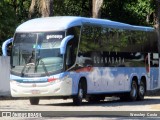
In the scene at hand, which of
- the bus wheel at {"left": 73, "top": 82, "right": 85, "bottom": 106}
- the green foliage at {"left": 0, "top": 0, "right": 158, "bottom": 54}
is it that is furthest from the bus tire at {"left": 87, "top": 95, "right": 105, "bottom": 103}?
the green foliage at {"left": 0, "top": 0, "right": 158, "bottom": 54}

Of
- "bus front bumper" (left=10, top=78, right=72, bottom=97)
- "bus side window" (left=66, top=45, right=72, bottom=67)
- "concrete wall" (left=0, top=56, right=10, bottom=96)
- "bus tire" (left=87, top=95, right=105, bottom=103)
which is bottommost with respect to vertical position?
"bus tire" (left=87, top=95, right=105, bottom=103)

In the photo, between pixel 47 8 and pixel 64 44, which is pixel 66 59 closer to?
pixel 64 44

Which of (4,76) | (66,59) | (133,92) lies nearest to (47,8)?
(4,76)

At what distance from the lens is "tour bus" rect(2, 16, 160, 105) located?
81.5ft

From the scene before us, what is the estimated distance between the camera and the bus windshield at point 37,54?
2488 cm

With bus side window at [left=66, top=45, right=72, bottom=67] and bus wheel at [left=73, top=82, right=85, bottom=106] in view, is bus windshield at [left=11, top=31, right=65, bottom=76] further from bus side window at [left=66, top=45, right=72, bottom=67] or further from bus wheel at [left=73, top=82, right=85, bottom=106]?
bus wheel at [left=73, top=82, right=85, bottom=106]

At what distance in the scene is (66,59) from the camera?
81.8 feet

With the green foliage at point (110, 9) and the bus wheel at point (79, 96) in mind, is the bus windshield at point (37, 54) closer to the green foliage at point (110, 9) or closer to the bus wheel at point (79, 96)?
the bus wheel at point (79, 96)

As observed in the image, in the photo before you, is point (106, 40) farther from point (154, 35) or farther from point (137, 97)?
point (154, 35)

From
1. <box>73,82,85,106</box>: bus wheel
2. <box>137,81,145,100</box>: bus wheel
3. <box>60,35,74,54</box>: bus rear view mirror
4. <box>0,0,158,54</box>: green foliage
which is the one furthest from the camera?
<box>0,0,158,54</box>: green foliage

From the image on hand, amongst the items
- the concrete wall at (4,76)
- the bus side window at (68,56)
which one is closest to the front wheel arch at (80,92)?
the bus side window at (68,56)

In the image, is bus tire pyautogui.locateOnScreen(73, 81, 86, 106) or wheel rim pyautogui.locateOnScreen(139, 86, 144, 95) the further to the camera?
wheel rim pyautogui.locateOnScreen(139, 86, 144, 95)

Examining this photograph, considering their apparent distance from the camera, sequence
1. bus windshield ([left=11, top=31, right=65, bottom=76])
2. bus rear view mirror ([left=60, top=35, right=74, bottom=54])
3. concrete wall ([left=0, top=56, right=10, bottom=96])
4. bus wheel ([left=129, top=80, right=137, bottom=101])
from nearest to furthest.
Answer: bus rear view mirror ([left=60, top=35, right=74, bottom=54]), bus windshield ([left=11, top=31, right=65, bottom=76]), bus wheel ([left=129, top=80, right=137, bottom=101]), concrete wall ([left=0, top=56, right=10, bottom=96])

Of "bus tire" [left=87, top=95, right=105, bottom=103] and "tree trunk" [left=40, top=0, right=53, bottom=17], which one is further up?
"tree trunk" [left=40, top=0, right=53, bottom=17]
